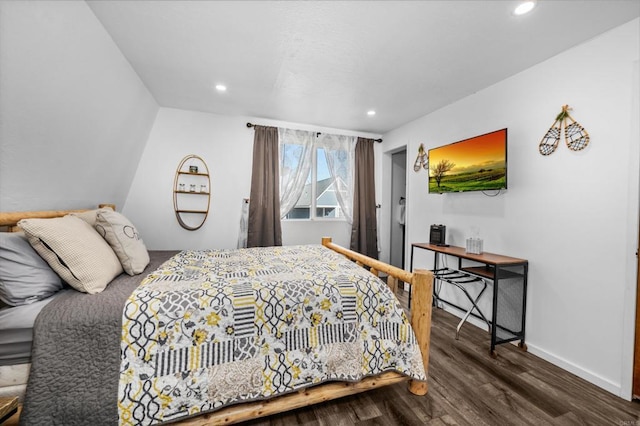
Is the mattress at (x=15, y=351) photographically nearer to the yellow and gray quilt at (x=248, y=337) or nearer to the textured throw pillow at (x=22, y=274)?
the textured throw pillow at (x=22, y=274)

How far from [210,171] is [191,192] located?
383mm

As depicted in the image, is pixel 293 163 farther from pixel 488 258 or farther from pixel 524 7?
pixel 524 7

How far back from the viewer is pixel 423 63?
89.6 inches

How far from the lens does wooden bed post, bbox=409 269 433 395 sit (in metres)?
1.59

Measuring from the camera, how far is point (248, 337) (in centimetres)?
137

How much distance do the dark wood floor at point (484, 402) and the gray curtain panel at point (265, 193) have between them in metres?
2.36

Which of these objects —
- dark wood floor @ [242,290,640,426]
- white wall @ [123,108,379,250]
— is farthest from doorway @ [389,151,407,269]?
dark wood floor @ [242,290,640,426]

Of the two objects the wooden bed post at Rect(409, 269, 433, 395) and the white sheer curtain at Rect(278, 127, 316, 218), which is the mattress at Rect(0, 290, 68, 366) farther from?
the white sheer curtain at Rect(278, 127, 316, 218)

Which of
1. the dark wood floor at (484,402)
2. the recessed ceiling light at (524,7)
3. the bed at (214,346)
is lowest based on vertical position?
the dark wood floor at (484,402)

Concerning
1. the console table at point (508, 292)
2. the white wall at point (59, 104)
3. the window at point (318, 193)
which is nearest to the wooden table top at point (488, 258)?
the console table at point (508, 292)

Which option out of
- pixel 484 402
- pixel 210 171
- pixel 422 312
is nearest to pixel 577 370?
pixel 484 402

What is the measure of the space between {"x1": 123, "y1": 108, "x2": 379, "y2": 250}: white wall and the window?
0.41 metres

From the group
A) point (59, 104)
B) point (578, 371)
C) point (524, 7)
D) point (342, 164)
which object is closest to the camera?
point (524, 7)

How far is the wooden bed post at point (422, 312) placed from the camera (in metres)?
1.59
